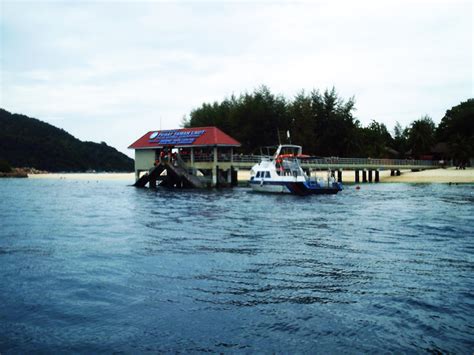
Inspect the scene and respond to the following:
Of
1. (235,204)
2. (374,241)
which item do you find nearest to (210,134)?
(235,204)

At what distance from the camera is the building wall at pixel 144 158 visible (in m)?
74.7

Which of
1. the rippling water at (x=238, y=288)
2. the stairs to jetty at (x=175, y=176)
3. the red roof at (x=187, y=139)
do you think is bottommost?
the rippling water at (x=238, y=288)

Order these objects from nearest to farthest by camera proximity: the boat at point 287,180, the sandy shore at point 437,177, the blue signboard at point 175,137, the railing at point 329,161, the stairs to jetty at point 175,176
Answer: the boat at point 287,180
the stairs to jetty at point 175,176
the blue signboard at point 175,137
the railing at point 329,161
the sandy shore at point 437,177

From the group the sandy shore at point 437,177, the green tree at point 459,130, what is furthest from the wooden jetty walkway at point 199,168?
the green tree at point 459,130

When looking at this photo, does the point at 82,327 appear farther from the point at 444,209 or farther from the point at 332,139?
the point at 332,139

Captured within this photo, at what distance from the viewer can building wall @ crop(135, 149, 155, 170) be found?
74.7 metres

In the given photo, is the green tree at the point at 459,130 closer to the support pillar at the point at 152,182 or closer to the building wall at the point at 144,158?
the building wall at the point at 144,158

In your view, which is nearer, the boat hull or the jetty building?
the boat hull

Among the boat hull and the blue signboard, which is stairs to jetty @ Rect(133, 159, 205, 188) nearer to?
the blue signboard

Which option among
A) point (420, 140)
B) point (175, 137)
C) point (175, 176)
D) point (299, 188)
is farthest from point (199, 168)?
point (420, 140)

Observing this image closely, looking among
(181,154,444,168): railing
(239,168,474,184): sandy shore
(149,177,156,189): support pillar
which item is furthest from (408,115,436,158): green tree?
(149,177,156,189): support pillar

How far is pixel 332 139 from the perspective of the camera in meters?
99.7

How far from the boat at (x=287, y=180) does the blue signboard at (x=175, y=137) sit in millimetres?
16011

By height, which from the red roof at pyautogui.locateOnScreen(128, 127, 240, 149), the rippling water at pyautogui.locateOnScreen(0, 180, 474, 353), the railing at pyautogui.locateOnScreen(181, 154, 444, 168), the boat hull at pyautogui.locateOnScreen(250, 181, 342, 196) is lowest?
the rippling water at pyautogui.locateOnScreen(0, 180, 474, 353)
